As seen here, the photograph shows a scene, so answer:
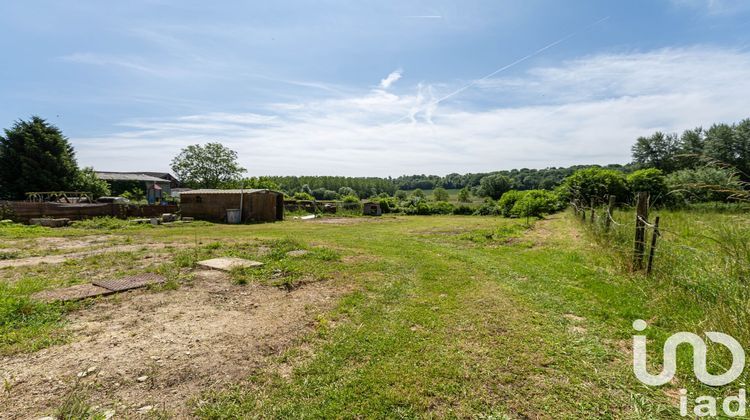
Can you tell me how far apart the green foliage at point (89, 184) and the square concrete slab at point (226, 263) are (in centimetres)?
3046

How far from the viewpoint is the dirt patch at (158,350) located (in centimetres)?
249

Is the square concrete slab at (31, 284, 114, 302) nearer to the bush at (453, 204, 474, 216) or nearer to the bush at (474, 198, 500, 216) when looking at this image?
the bush at (474, 198, 500, 216)

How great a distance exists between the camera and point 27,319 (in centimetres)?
385

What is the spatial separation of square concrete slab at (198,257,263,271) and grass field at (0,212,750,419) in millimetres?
295

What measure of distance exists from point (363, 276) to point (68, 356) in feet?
14.1

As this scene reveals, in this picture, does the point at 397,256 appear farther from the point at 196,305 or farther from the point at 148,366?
the point at 148,366

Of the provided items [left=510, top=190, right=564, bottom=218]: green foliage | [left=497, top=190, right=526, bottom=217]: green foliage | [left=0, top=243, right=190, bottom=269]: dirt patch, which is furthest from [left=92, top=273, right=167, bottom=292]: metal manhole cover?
[left=497, top=190, right=526, bottom=217]: green foliage

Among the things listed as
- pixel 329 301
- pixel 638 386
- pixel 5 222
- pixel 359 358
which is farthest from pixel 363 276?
pixel 5 222

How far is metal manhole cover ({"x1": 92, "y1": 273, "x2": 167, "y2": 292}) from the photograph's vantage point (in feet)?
17.0

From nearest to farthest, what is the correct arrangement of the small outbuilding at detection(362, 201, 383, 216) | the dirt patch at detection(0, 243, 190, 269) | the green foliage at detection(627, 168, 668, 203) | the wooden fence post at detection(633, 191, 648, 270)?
the wooden fence post at detection(633, 191, 648, 270) → the dirt patch at detection(0, 243, 190, 269) → the green foliage at detection(627, 168, 668, 203) → the small outbuilding at detection(362, 201, 383, 216)

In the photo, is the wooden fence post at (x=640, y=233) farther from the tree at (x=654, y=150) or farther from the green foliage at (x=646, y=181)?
the tree at (x=654, y=150)

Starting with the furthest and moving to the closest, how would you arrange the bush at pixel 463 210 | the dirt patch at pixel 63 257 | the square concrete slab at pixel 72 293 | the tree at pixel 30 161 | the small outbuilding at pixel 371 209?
the bush at pixel 463 210, the small outbuilding at pixel 371 209, the tree at pixel 30 161, the dirt patch at pixel 63 257, the square concrete slab at pixel 72 293

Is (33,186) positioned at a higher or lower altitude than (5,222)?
higher

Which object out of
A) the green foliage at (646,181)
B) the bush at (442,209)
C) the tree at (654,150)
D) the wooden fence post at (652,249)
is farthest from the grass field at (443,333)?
the tree at (654,150)
